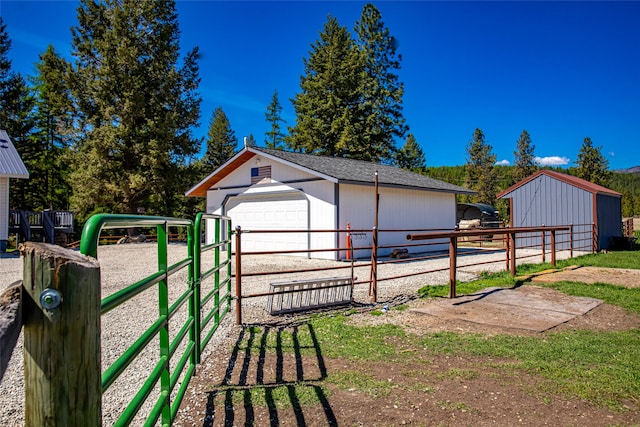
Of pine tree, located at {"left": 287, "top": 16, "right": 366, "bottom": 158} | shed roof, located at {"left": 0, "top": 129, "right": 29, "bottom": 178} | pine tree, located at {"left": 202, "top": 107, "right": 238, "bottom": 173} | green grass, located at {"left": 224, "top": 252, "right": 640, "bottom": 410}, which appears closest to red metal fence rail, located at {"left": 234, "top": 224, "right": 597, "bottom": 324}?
green grass, located at {"left": 224, "top": 252, "right": 640, "bottom": 410}

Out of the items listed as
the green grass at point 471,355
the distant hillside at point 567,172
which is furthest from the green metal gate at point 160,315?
the distant hillside at point 567,172

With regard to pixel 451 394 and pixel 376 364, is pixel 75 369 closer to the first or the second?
pixel 451 394

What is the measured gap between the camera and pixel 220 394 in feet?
10.4

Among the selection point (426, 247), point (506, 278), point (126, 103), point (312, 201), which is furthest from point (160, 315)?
point (126, 103)

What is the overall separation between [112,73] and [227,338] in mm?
22550

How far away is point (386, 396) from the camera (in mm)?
3105

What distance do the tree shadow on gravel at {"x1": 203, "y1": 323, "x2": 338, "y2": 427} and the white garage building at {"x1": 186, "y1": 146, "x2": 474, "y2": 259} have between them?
8.93 meters

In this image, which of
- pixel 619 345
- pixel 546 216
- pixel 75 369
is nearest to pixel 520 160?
pixel 546 216

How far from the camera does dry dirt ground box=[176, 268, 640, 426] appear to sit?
2.74m

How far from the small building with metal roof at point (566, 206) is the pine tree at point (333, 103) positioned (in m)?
14.2

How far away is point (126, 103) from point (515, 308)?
73.5 feet

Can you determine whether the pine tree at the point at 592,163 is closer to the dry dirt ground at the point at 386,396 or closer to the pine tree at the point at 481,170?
the pine tree at the point at 481,170

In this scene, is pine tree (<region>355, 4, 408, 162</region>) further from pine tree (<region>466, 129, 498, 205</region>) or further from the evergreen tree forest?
pine tree (<region>466, 129, 498, 205</region>)

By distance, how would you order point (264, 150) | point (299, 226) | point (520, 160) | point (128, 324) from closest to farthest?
point (128, 324), point (299, 226), point (264, 150), point (520, 160)
